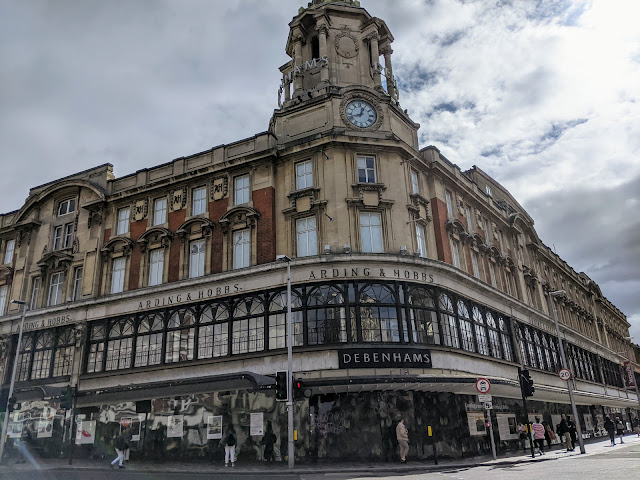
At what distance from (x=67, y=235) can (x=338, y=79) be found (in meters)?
22.9

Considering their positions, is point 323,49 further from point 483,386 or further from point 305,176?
point 483,386

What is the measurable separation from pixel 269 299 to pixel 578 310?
4521 centimetres

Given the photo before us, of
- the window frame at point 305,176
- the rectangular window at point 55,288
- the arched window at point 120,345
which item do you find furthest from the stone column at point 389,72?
the rectangular window at point 55,288

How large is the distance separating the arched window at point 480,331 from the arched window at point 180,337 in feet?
55.1

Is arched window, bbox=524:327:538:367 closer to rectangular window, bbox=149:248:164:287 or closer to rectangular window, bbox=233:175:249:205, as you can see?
rectangular window, bbox=233:175:249:205

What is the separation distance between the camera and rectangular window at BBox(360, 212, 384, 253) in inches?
1108

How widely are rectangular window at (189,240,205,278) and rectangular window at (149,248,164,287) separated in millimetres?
2290

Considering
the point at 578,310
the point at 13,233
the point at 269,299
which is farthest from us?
the point at 578,310

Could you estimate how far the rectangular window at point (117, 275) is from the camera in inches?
1352

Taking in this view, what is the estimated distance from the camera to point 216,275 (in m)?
29.6

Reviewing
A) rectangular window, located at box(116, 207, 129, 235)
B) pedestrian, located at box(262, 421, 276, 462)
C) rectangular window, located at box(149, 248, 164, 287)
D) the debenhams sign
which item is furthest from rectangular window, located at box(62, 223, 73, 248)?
the debenhams sign

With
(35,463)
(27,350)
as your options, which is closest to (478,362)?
(35,463)

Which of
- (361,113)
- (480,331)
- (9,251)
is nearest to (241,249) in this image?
(361,113)

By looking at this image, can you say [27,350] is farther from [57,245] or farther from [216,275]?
[216,275]
